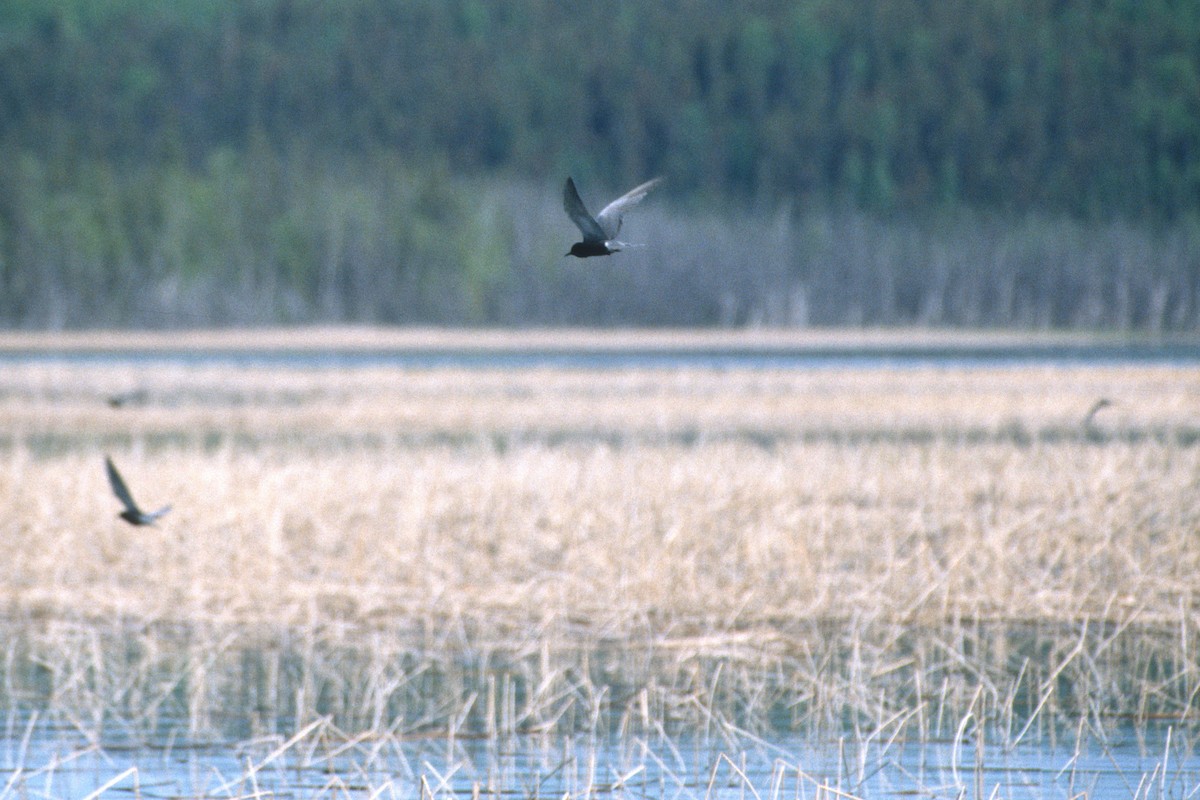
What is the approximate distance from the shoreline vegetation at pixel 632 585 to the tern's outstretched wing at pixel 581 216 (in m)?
2.30

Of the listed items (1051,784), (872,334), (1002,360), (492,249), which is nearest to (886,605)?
(1051,784)

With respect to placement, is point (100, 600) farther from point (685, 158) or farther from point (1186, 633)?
point (685, 158)

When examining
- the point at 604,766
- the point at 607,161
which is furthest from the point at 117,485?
the point at 607,161

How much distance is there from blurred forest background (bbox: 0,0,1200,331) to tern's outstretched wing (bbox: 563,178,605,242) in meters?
64.3

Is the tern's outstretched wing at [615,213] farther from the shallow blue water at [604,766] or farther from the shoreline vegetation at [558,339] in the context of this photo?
the shoreline vegetation at [558,339]

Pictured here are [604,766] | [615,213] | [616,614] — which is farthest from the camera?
[616,614]

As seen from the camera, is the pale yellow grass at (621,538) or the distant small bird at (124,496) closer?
the distant small bird at (124,496)

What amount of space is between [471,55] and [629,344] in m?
54.5

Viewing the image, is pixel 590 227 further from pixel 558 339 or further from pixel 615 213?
pixel 558 339

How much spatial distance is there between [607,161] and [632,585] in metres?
91.4

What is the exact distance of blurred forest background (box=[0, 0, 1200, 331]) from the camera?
80.8 m

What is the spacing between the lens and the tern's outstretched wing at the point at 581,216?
812 centimetres

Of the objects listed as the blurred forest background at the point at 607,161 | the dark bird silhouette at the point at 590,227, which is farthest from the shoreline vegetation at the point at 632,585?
the blurred forest background at the point at 607,161

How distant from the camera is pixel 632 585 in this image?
1389 cm
